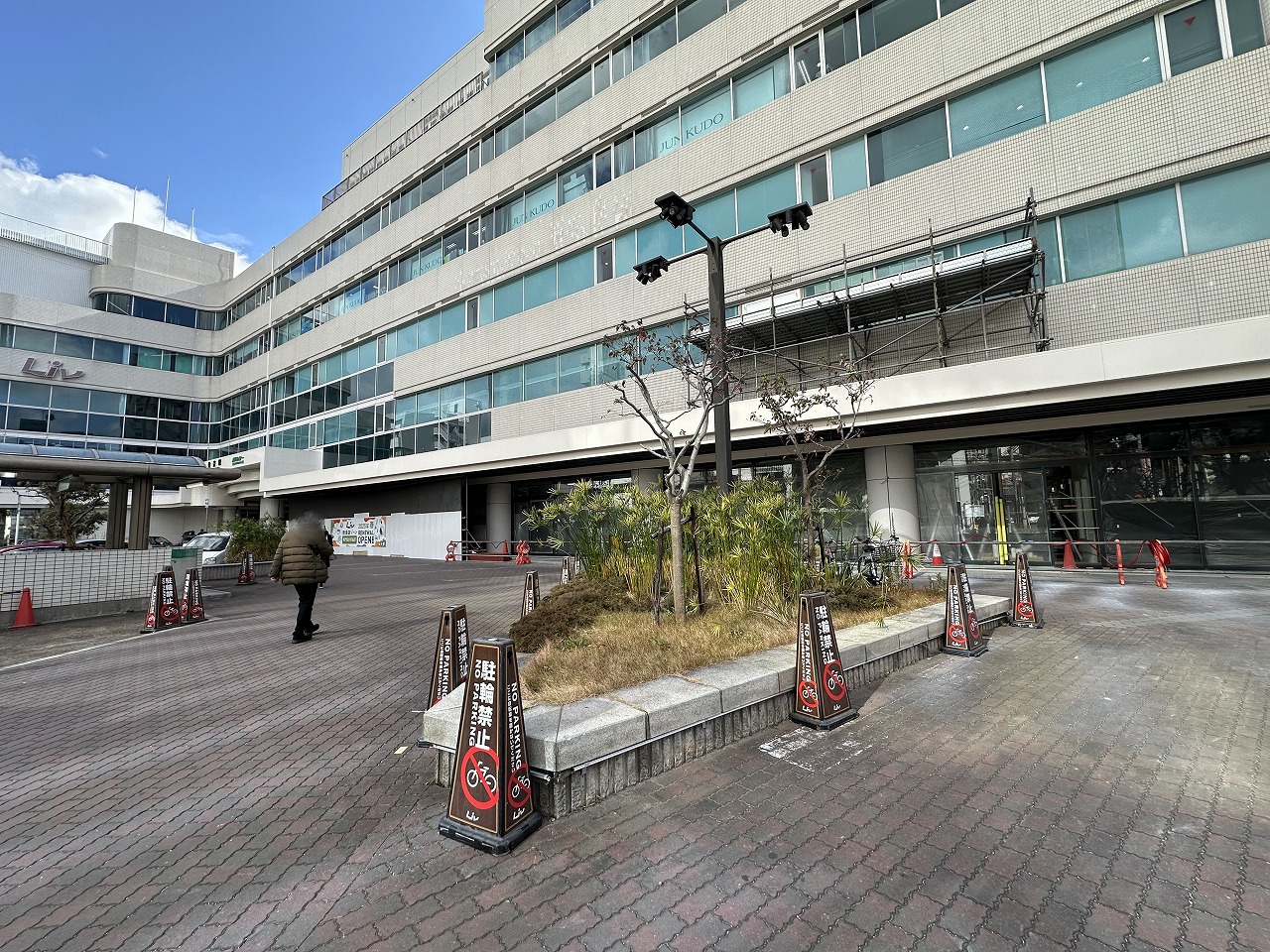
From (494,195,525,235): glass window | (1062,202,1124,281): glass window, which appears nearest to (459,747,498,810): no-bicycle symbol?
(1062,202,1124,281): glass window

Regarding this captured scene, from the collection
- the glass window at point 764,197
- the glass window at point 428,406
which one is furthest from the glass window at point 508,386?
the glass window at point 764,197

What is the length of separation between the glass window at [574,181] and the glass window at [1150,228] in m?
16.9

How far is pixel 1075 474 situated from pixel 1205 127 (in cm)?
771

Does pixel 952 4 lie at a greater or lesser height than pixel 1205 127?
greater

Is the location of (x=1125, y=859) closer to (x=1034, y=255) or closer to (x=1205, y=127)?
(x=1034, y=255)

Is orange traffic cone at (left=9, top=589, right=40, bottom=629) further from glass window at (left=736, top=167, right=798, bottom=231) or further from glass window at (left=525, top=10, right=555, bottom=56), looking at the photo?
glass window at (left=525, top=10, right=555, bottom=56)

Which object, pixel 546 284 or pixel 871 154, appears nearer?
pixel 871 154

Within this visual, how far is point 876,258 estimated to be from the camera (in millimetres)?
15383

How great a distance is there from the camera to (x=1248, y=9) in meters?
11.8

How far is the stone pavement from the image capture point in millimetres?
2334

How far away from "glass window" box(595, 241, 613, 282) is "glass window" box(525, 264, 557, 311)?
7.49ft

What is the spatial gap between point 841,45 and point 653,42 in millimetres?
7526

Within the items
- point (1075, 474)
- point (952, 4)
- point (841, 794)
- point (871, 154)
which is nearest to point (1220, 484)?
point (1075, 474)

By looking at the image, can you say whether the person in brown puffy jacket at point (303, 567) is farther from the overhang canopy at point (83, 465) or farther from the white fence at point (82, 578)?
the overhang canopy at point (83, 465)
